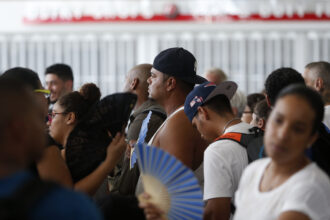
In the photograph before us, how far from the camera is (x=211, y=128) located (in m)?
2.78

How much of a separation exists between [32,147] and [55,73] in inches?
174

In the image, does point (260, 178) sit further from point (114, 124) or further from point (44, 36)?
point (44, 36)

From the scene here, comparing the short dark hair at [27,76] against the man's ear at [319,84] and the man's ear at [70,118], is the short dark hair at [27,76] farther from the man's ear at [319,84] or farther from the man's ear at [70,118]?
the man's ear at [319,84]

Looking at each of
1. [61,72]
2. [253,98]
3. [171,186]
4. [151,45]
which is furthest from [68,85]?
[151,45]

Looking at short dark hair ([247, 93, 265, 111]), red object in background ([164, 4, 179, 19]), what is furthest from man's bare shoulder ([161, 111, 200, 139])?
red object in background ([164, 4, 179, 19])

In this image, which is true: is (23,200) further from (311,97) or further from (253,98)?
(253,98)

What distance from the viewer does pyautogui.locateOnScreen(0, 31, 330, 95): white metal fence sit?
9.87m

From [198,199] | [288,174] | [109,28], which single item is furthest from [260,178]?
[109,28]

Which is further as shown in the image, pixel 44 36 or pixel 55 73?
pixel 44 36

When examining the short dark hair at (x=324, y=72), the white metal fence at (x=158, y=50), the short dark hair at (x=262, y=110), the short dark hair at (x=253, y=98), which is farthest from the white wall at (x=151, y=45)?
the short dark hair at (x=262, y=110)

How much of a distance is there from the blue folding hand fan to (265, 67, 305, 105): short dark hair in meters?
0.95

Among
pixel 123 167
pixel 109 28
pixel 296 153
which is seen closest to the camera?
pixel 296 153

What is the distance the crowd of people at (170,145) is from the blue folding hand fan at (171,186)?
0.05 m

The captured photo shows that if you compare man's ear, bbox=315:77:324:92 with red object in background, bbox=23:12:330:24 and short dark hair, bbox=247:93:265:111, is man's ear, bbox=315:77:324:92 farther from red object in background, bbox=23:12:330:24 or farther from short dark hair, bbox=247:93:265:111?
red object in background, bbox=23:12:330:24
